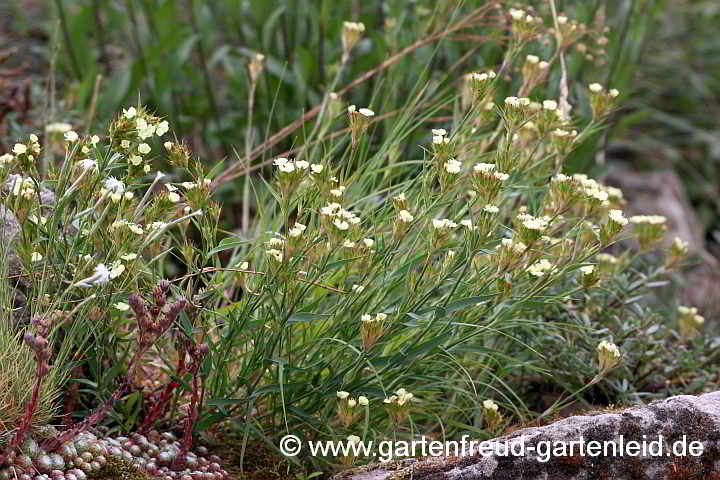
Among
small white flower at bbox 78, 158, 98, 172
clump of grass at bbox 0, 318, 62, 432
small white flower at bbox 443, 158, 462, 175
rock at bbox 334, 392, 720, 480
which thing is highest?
small white flower at bbox 78, 158, 98, 172

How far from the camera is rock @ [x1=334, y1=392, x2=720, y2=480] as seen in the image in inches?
66.5

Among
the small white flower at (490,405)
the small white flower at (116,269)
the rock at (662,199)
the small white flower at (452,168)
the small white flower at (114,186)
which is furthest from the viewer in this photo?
the rock at (662,199)

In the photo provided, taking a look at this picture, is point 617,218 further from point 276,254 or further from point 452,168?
point 276,254

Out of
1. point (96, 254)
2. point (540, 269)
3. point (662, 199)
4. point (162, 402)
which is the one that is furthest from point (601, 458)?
point (662, 199)

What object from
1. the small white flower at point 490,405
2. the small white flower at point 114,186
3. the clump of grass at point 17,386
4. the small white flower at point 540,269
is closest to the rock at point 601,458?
the small white flower at point 490,405

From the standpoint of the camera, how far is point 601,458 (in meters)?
1.72

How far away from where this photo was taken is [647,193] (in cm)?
443

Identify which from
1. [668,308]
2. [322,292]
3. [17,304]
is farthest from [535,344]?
[17,304]

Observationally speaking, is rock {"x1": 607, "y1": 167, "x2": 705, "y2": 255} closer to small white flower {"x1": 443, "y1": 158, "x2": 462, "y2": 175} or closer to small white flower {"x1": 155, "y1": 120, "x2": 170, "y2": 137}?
small white flower {"x1": 443, "y1": 158, "x2": 462, "y2": 175}

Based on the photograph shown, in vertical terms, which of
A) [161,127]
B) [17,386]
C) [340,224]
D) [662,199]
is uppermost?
[161,127]

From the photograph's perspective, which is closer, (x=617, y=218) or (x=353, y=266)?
(x=617, y=218)

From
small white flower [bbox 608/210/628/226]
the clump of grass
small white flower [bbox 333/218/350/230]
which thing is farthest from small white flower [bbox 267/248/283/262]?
small white flower [bbox 608/210/628/226]

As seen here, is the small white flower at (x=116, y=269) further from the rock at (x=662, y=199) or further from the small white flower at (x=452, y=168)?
the rock at (x=662, y=199)

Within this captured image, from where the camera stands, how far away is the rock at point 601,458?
1.69 m
